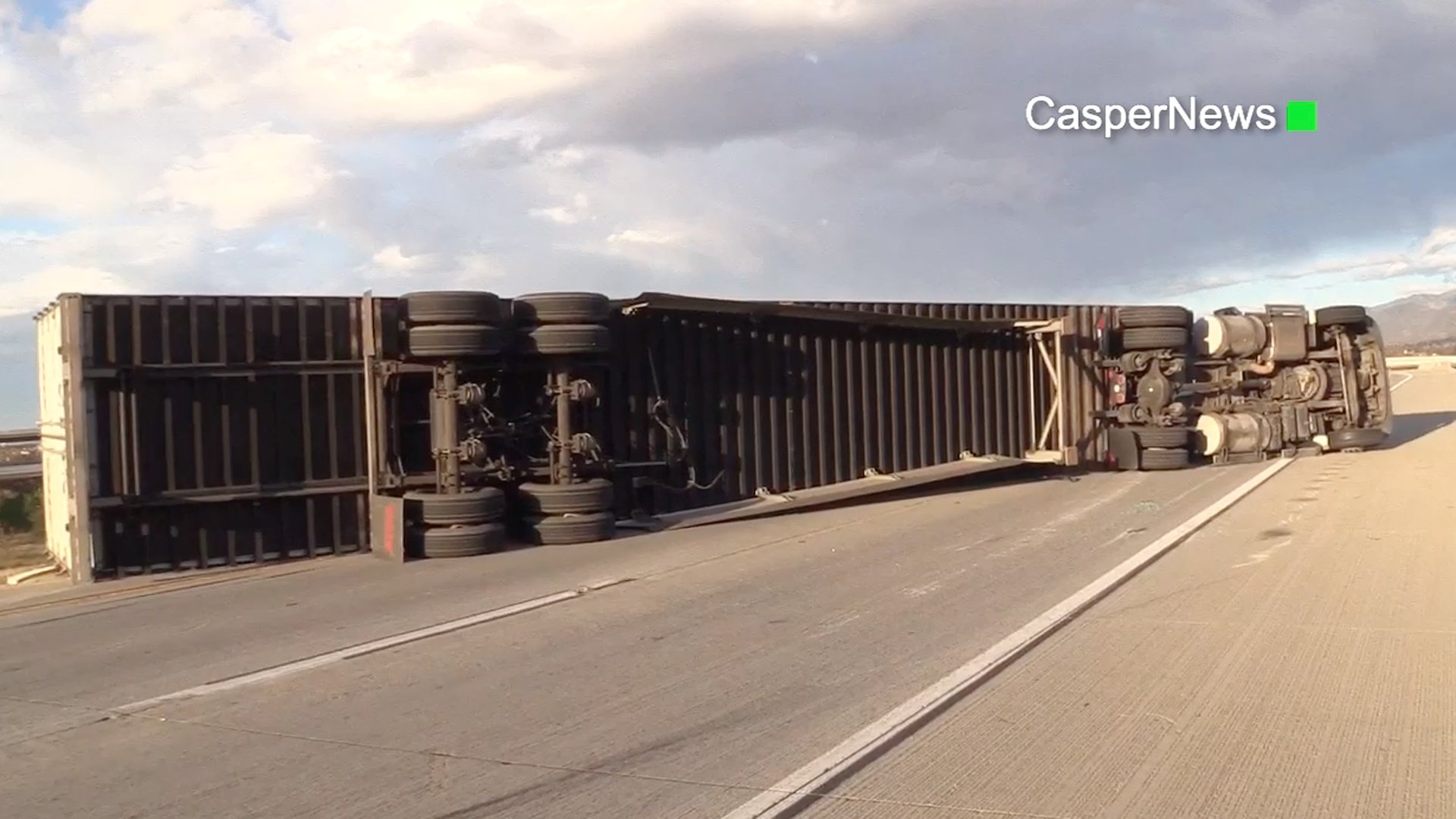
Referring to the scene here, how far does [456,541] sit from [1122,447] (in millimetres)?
12535

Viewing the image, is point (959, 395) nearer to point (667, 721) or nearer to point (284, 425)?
point (284, 425)

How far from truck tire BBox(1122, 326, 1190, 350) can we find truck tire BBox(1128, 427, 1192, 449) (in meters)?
1.45

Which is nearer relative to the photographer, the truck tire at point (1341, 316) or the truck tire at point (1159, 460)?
the truck tire at point (1159, 460)

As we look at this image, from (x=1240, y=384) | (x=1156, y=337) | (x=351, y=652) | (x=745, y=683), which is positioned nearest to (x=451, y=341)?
(x=351, y=652)

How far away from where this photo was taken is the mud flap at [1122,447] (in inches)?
861

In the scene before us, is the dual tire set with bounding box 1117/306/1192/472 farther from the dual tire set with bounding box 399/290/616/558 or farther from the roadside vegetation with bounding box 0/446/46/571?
the roadside vegetation with bounding box 0/446/46/571

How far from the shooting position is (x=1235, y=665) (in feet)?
26.2

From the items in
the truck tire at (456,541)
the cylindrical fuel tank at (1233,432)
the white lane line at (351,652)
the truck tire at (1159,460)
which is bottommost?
the white lane line at (351,652)

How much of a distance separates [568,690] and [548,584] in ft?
13.3

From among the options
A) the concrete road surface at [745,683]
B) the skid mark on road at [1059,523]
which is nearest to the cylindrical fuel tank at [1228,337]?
the skid mark on road at [1059,523]

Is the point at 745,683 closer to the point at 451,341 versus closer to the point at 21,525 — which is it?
→ the point at 451,341

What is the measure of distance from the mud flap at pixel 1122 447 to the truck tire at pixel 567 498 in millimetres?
10584

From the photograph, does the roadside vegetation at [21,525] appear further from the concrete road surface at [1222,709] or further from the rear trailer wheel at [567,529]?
the concrete road surface at [1222,709]

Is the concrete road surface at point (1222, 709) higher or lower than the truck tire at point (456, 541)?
lower
